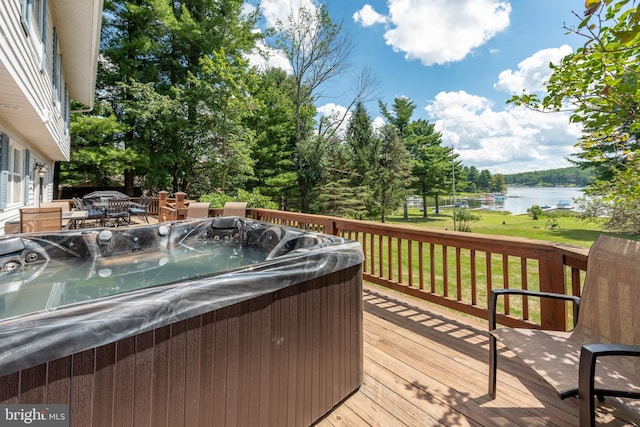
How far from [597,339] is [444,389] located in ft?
2.78

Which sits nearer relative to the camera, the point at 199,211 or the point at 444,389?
the point at 444,389

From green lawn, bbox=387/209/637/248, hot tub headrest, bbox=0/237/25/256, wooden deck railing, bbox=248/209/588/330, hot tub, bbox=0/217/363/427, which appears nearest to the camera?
hot tub, bbox=0/217/363/427

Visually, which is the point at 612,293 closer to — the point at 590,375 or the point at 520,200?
the point at 590,375

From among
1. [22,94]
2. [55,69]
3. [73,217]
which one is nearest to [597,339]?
[22,94]

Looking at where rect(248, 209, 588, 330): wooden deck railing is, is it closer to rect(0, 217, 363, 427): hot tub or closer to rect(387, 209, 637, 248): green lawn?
rect(0, 217, 363, 427): hot tub

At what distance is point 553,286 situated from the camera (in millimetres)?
2100

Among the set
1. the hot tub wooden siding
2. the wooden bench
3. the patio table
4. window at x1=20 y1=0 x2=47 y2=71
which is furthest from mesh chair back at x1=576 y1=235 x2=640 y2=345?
the patio table


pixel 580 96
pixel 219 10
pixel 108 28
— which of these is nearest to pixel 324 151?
pixel 219 10

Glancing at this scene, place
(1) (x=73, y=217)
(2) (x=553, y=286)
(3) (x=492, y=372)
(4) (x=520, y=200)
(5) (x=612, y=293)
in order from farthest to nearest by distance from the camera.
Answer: (4) (x=520, y=200)
(1) (x=73, y=217)
(2) (x=553, y=286)
(3) (x=492, y=372)
(5) (x=612, y=293)

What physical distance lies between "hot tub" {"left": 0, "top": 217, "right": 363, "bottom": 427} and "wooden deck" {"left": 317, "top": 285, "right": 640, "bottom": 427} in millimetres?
193

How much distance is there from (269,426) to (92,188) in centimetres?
1541

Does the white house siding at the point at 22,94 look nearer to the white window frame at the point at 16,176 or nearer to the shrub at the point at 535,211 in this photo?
the white window frame at the point at 16,176

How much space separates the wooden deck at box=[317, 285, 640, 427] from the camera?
5.16ft

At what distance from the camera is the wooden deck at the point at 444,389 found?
5.16 feet
